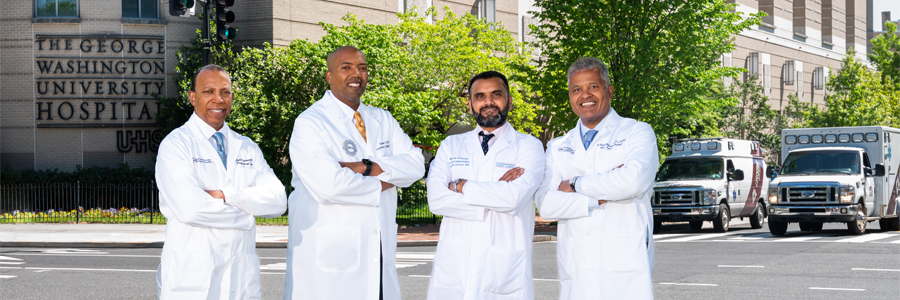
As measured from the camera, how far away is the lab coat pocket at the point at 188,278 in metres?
4.59

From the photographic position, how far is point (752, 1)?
179 ft

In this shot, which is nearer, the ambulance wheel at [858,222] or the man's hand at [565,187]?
the man's hand at [565,187]

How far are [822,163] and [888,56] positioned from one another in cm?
3342

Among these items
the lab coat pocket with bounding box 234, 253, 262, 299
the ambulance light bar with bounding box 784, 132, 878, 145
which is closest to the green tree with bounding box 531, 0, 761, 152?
the ambulance light bar with bounding box 784, 132, 878, 145

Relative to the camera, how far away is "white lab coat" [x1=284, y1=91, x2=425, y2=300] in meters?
5.08

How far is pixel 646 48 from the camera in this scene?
883 inches

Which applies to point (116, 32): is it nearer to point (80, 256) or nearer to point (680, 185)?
point (80, 256)

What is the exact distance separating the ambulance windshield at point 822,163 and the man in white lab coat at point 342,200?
17.5 metres

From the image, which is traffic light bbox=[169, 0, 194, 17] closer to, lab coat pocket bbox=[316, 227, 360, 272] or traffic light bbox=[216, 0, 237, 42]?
traffic light bbox=[216, 0, 237, 42]

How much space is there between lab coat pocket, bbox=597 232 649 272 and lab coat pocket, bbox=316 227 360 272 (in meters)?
1.48

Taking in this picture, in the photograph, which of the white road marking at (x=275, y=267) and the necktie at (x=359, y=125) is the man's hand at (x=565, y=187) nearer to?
the necktie at (x=359, y=125)

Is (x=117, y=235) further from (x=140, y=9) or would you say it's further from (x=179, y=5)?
(x=140, y=9)

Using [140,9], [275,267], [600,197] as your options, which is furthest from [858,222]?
[140,9]

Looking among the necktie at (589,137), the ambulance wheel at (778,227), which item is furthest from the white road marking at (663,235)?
the necktie at (589,137)
